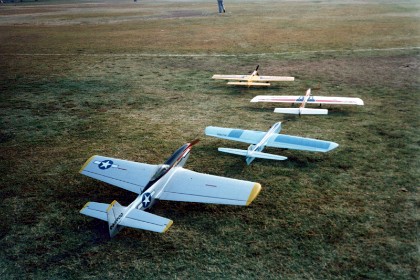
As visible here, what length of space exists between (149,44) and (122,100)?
18.6 meters

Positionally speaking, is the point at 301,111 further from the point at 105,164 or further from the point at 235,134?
the point at 105,164

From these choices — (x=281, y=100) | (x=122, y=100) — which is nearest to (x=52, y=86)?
(x=122, y=100)

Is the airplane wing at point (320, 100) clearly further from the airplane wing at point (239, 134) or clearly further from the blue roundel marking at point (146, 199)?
the blue roundel marking at point (146, 199)

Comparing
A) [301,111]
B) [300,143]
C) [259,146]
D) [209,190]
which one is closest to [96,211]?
[209,190]

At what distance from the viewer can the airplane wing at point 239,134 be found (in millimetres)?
13008

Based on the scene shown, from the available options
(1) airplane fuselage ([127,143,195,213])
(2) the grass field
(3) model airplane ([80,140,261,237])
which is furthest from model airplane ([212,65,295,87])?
(1) airplane fuselage ([127,143,195,213])

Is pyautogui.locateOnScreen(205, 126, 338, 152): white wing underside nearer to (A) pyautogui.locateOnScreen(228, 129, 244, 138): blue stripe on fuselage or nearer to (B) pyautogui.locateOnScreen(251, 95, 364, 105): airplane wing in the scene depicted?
(A) pyautogui.locateOnScreen(228, 129, 244, 138): blue stripe on fuselage

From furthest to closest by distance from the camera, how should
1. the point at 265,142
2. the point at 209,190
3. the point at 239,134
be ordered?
the point at 239,134 → the point at 265,142 → the point at 209,190

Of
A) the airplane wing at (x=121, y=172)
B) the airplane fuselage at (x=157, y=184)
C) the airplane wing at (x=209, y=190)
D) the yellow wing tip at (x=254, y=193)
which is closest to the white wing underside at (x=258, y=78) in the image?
the airplane fuselage at (x=157, y=184)

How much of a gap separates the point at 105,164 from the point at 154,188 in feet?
7.48

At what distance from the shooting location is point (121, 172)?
10680mm

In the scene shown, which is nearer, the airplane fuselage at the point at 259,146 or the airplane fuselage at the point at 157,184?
the airplane fuselage at the point at 157,184

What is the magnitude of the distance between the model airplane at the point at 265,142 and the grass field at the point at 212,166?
530 millimetres

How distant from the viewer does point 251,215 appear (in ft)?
31.2
